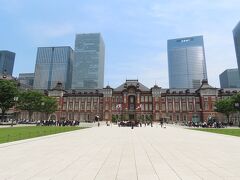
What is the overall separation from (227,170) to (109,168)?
4044mm

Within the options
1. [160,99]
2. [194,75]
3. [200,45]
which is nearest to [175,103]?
[160,99]

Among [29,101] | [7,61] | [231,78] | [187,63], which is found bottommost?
[29,101]

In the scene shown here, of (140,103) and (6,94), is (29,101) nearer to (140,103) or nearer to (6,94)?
(6,94)

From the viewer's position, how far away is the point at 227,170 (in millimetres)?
6742

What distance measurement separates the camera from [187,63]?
163 m

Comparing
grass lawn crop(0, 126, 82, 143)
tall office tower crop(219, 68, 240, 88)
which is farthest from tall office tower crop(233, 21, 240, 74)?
grass lawn crop(0, 126, 82, 143)

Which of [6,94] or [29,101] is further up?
[6,94]

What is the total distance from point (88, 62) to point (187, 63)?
265 feet

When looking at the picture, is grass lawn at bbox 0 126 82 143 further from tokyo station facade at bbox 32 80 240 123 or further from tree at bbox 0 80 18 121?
tokyo station facade at bbox 32 80 240 123

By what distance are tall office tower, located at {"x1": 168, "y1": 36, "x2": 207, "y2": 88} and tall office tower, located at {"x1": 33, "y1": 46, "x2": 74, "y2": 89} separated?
8795 centimetres

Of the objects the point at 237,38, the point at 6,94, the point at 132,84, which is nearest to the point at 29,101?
the point at 6,94

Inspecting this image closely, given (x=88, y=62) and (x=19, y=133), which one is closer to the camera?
(x=19, y=133)

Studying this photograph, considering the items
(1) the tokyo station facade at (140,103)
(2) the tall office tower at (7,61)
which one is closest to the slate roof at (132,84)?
(1) the tokyo station facade at (140,103)

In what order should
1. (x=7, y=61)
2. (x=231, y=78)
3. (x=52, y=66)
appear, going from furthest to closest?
1. (x=7, y=61)
2. (x=231, y=78)
3. (x=52, y=66)
